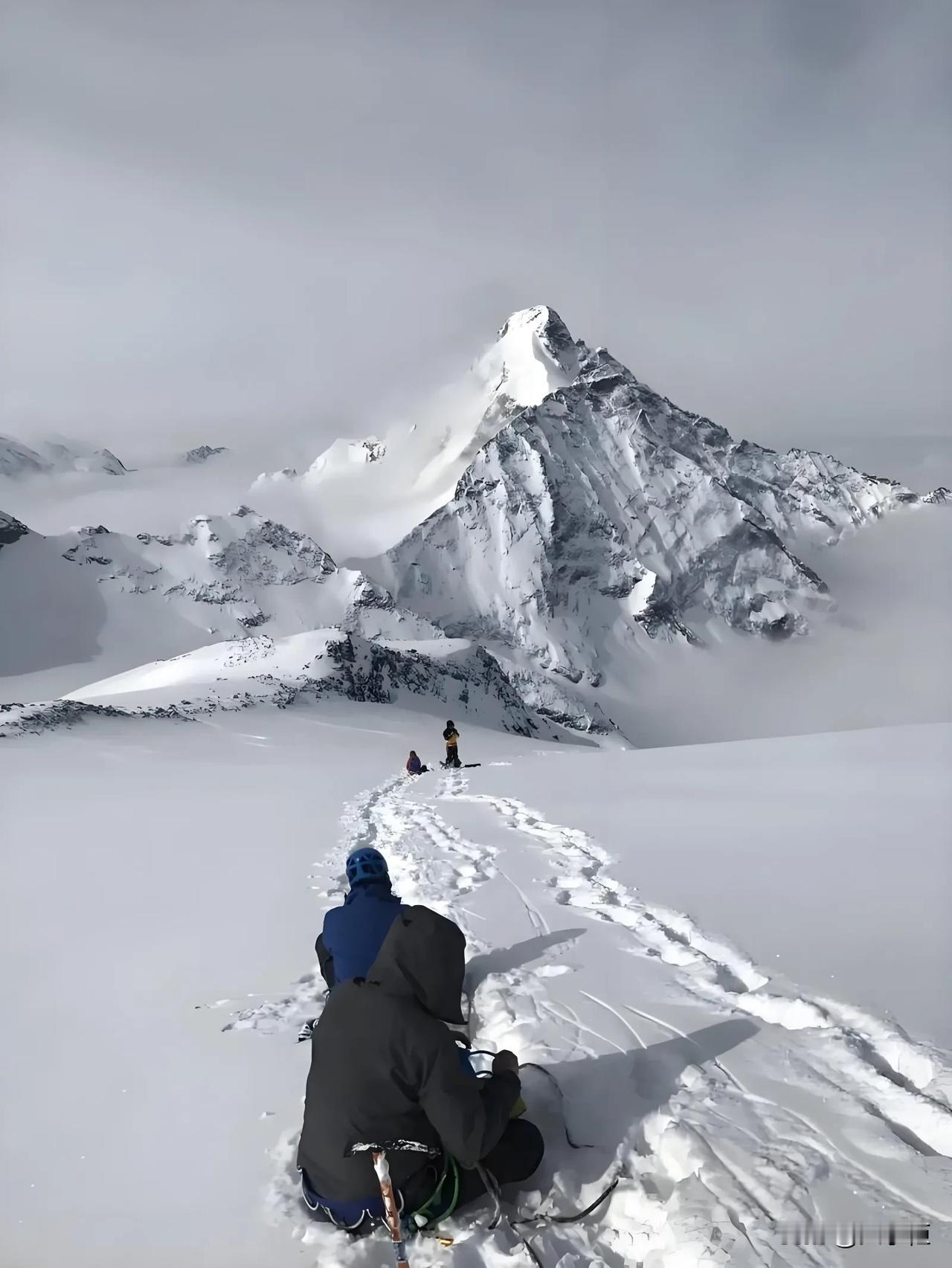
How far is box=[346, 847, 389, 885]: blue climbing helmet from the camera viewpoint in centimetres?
→ 596

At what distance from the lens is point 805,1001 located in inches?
220

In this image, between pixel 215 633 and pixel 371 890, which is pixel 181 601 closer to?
pixel 215 633

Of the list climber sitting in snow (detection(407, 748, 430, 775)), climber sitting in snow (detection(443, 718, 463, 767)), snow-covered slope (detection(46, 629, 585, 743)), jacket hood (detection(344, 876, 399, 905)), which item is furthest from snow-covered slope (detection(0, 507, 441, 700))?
jacket hood (detection(344, 876, 399, 905))

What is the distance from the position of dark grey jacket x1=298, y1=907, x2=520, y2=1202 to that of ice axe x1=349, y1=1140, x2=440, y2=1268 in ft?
0.10

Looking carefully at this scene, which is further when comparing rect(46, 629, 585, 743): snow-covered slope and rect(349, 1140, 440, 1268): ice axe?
rect(46, 629, 585, 743): snow-covered slope

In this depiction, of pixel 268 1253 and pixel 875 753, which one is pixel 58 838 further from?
pixel 875 753

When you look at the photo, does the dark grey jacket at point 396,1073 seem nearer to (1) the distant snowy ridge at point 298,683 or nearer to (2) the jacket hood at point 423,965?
(2) the jacket hood at point 423,965

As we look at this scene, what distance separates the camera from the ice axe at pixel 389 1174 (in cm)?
342

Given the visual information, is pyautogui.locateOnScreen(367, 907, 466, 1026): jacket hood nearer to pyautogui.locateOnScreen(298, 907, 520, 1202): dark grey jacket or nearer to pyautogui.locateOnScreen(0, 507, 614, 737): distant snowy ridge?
pyautogui.locateOnScreen(298, 907, 520, 1202): dark grey jacket

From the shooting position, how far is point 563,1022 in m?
5.53

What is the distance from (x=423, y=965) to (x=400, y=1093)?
57 centimetres

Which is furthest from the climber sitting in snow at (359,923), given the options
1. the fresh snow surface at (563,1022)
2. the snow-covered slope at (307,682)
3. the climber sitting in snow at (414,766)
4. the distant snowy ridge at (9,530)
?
the distant snowy ridge at (9,530)

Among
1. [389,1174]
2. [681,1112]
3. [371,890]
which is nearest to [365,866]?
[371,890]

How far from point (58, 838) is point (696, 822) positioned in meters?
10.7
